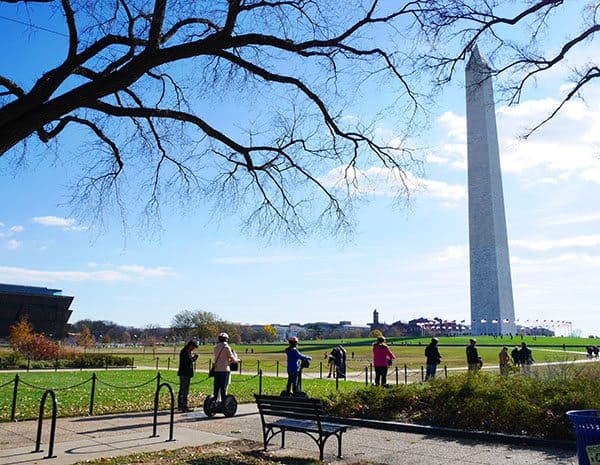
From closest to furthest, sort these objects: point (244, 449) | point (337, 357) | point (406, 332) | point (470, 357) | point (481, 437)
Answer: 1. point (244, 449)
2. point (481, 437)
3. point (470, 357)
4. point (337, 357)
5. point (406, 332)

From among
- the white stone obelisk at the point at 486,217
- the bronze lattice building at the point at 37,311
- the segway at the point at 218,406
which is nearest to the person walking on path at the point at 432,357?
the segway at the point at 218,406

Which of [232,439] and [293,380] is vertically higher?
[293,380]

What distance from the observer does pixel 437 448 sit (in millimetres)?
10750

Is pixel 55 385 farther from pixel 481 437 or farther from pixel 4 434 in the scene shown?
pixel 481 437

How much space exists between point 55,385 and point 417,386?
55.3 ft

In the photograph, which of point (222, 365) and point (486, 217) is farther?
point (486, 217)

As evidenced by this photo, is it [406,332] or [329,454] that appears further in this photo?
[406,332]

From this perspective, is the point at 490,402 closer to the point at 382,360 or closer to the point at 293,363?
the point at 293,363

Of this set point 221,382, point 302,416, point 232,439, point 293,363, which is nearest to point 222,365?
point 221,382

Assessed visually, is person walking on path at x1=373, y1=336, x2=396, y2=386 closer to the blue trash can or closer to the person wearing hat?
the person wearing hat

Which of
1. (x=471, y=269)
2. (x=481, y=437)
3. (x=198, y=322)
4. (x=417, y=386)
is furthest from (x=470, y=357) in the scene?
(x=198, y=322)

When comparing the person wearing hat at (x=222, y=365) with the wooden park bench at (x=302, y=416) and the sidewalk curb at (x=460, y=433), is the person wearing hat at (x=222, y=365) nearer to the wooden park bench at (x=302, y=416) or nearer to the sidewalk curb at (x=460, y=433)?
the sidewalk curb at (x=460, y=433)

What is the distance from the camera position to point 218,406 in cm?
1444

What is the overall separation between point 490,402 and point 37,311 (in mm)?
78447
